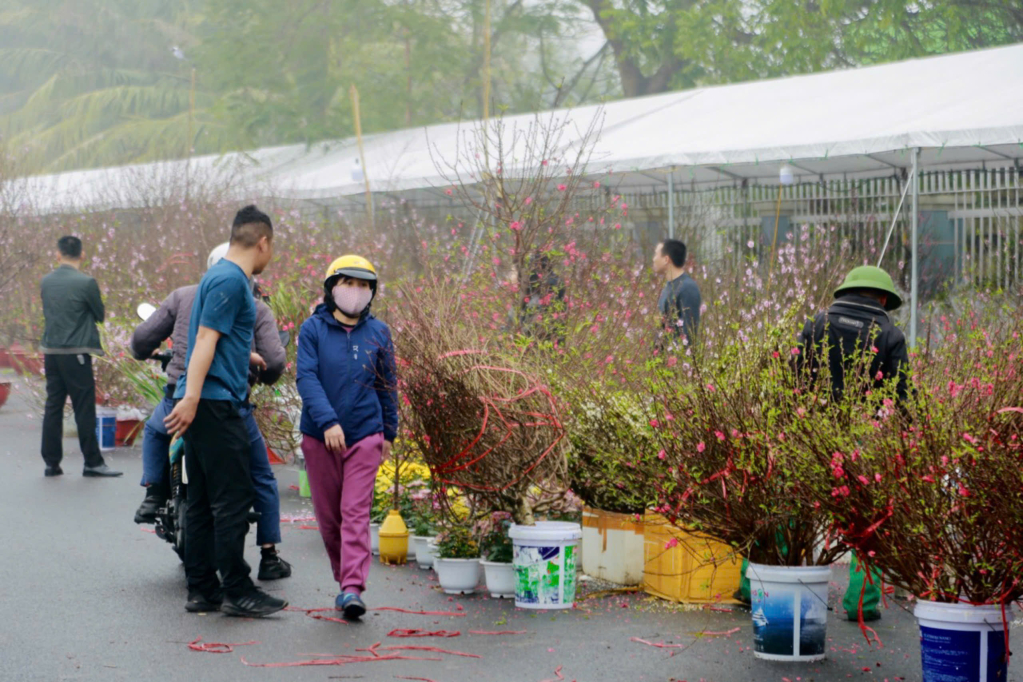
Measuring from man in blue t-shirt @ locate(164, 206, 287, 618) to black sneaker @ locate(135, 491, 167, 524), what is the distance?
1.23 metres

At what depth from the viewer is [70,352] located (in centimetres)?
1295

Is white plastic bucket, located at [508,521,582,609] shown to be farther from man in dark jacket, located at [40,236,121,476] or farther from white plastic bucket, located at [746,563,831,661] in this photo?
man in dark jacket, located at [40,236,121,476]

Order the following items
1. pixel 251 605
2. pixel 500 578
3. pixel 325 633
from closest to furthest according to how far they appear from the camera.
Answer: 1. pixel 325 633
2. pixel 251 605
3. pixel 500 578

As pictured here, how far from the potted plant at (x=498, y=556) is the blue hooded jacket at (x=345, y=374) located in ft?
2.80

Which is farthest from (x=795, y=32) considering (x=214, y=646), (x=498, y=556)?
(x=214, y=646)

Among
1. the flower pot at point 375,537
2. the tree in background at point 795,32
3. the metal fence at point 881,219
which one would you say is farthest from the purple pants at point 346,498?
the tree in background at point 795,32

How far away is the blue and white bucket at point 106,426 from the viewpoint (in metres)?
15.1

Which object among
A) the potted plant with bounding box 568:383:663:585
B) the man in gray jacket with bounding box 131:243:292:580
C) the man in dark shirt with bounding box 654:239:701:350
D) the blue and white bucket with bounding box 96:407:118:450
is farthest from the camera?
the blue and white bucket with bounding box 96:407:118:450

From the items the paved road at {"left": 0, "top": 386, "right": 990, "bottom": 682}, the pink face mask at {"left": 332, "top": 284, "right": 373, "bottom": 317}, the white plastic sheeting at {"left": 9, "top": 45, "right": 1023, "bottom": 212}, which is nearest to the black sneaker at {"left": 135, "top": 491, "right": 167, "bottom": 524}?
the paved road at {"left": 0, "top": 386, "right": 990, "bottom": 682}

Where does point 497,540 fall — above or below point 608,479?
below

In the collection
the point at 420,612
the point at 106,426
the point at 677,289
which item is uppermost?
the point at 677,289

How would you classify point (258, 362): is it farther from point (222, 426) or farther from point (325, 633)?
point (325, 633)

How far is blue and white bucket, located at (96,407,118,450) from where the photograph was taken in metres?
15.1

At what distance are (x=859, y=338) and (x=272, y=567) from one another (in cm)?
368
